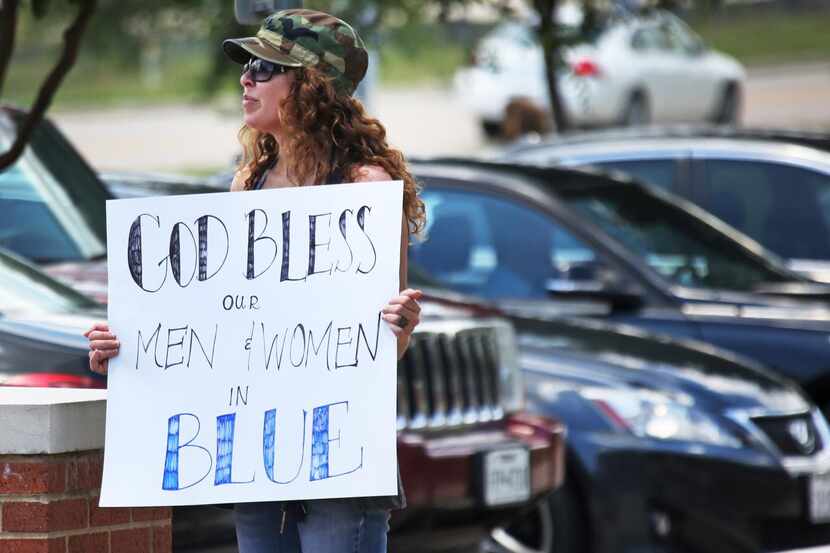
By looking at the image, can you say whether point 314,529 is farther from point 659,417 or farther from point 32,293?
point 659,417

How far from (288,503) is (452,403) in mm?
2852

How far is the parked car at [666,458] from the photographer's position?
298 inches

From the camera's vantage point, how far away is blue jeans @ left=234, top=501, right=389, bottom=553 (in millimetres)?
4141

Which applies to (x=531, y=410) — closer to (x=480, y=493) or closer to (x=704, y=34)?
(x=480, y=493)

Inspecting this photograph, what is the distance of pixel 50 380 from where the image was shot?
5.48 meters

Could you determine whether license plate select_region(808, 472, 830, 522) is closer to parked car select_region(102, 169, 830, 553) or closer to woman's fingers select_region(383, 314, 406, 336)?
parked car select_region(102, 169, 830, 553)

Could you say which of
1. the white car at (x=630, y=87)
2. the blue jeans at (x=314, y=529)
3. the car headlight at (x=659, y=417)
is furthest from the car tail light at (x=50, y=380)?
the white car at (x=630, y=87)

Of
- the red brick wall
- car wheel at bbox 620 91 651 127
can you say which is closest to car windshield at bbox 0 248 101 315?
the red brick wall

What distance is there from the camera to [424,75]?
3538 cm

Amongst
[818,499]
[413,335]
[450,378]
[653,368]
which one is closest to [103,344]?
[413,335]

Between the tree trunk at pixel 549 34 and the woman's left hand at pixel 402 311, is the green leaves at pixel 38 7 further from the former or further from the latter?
the tree trunk at pixel 549 34

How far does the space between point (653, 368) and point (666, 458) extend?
1.52 ft

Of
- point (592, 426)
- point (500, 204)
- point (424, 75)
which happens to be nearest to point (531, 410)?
point (592, 426)

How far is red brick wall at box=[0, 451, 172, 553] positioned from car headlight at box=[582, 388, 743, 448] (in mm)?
3484
